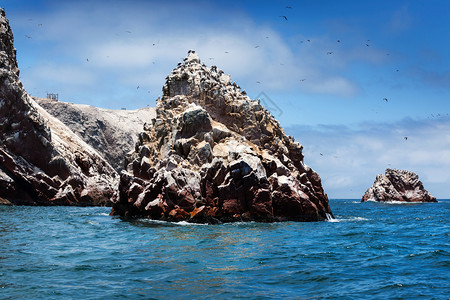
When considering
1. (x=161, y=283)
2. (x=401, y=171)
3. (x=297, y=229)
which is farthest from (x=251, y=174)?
(x=401, y=171)

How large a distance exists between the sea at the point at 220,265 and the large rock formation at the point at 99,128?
119 metres

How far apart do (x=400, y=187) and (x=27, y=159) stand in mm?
95142

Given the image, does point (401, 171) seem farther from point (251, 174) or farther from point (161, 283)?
point (161, 283)

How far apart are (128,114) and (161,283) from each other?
163615mm

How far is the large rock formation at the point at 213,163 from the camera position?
1421 inches

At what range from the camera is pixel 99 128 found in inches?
5832

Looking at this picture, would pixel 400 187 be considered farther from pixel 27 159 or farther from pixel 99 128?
pixel 27 159

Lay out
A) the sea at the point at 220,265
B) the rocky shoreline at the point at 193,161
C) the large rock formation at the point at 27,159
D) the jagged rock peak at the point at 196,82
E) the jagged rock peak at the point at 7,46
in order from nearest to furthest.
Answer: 1. the sea at the point at 220,265
2. the rocky shoreline at the point at 193,161
3. the jagged rock peak at the point at 196,82
4. the large rock formation at the point at 27,159
5. the jagged rock peak at the point at 7,46

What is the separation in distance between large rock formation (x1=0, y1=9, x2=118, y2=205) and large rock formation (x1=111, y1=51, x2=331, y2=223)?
28.3 m

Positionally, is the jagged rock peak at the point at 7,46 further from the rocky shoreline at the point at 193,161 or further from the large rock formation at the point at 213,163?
the large rock formation at the point at 213,163

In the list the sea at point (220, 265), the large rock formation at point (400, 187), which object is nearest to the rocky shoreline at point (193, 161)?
the sea at point (220, 265)

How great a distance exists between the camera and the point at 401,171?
12338cm

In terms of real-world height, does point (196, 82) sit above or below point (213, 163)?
above

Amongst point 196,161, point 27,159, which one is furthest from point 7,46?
point 196,161
